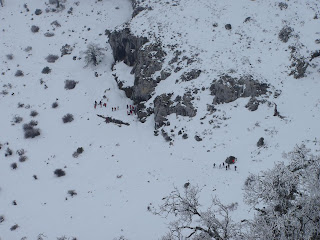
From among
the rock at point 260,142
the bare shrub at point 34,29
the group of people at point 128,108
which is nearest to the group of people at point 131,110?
the group of people at point 128,108

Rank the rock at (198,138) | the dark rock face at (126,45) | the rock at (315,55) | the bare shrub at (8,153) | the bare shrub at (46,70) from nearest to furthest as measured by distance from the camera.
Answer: the rock at (198,138) → the rock at (315,55) → the bare shrub at (8,153) → the dark rock face at (126,45) → the bare shrub at (46,70)

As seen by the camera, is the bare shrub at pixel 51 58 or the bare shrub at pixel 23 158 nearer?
the bare shrub at pixel 23 158

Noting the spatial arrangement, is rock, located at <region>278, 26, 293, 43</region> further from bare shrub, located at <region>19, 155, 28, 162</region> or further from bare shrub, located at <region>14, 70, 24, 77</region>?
bare shrub, located at <region>14, 70, 24, 77</region>

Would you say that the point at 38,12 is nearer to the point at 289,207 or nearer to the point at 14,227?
the point at 14,227

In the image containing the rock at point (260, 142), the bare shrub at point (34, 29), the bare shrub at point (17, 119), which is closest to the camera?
the rock at point (260, 142)

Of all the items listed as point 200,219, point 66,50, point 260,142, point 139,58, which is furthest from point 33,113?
point 200,219

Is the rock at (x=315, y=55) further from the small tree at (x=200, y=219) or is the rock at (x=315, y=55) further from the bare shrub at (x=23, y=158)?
the bare shrub at (x=23, y=158)
